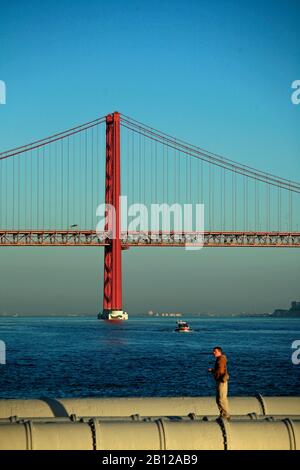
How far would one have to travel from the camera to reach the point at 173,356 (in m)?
54.1

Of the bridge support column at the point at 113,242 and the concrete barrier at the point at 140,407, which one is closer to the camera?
the concrete barrier at the point at 140,407

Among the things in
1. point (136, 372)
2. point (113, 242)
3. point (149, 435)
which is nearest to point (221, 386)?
point (149, 435)

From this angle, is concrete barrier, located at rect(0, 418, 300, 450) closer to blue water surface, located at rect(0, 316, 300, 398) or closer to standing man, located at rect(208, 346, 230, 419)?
standing man, located at rect(208, 346, 230, 419)

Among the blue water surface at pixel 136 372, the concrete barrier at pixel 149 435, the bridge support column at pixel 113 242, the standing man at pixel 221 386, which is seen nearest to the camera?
the concrete barrier at pixel 149 435

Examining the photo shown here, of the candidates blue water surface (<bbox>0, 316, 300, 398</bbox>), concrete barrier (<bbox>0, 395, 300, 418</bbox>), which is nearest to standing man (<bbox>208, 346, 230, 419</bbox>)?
concrete barrier (<bbox>0, 395, 300, 418</bbox>)

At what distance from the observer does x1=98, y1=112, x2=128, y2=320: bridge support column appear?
9588 centimetres

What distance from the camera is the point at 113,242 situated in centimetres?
9569

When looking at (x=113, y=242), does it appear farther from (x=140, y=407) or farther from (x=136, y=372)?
A: (x=140, y=407)

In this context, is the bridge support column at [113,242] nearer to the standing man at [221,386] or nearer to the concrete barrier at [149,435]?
the standing man at [221,386]

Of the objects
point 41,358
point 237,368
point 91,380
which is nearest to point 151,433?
point 91,380

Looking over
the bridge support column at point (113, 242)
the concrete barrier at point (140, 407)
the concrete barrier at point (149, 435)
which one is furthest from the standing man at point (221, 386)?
the bridge support column at point (113, 242)

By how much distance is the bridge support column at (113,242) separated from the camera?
315 ft
